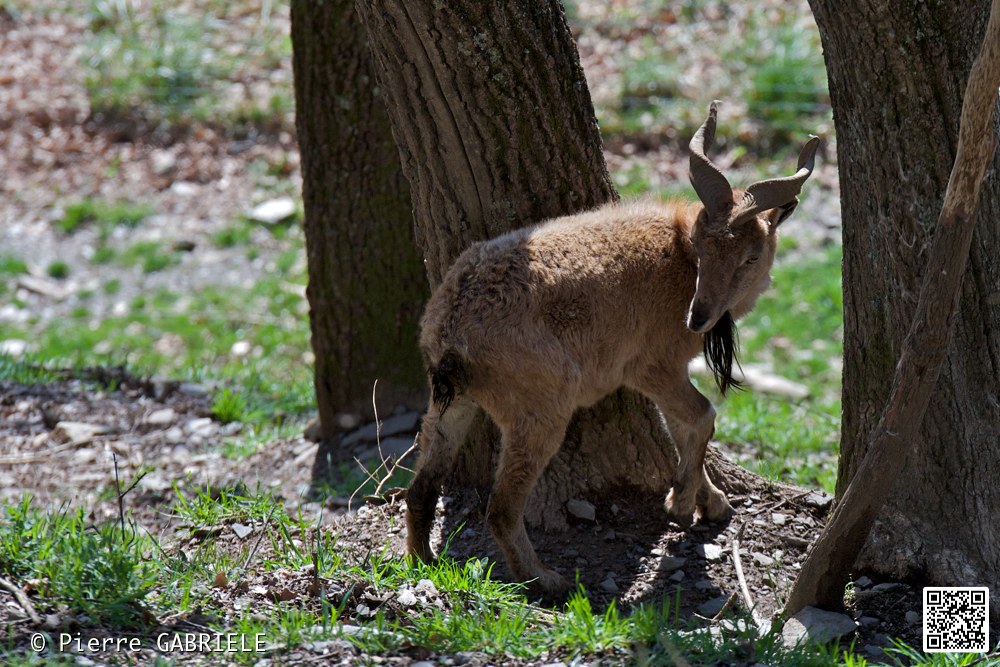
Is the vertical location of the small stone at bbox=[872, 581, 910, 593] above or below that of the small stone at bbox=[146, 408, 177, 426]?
below

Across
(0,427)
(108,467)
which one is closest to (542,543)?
(108,467)

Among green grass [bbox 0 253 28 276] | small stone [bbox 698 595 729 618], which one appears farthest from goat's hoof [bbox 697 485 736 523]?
green grass [bbox 0 253 28 276]

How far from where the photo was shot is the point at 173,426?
7477mm

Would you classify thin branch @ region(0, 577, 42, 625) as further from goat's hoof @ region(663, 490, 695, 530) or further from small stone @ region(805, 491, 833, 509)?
small stone @ region(805, 491, 833, 509)

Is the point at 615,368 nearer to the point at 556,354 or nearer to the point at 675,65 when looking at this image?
the point at 556,354

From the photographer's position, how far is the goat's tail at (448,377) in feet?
15.3

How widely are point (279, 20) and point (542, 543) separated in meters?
12.2

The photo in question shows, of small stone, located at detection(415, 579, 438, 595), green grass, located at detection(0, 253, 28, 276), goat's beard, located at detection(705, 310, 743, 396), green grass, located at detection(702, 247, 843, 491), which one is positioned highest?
goat's beard, located at detection(705, 310, 743, 396)

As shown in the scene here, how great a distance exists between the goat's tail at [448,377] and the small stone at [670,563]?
132cm

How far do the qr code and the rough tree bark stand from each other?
147cm

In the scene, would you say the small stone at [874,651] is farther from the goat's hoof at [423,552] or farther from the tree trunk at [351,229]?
the tree trunk at [351,229]

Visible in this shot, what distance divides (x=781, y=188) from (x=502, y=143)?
1303 mm

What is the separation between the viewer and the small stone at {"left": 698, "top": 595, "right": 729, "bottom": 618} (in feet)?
15.5

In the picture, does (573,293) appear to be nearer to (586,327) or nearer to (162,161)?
(586,327)
